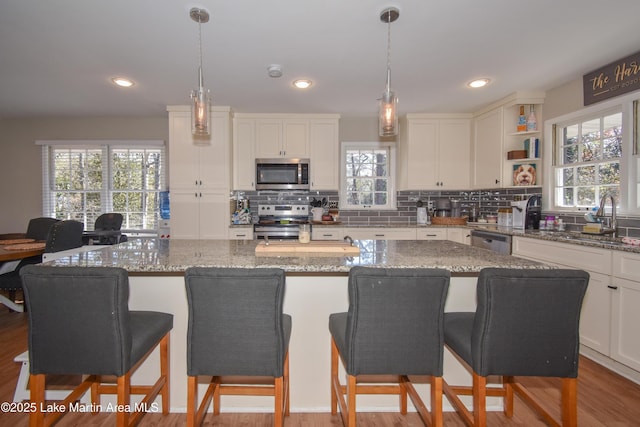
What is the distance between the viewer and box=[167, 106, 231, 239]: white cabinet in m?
3.79

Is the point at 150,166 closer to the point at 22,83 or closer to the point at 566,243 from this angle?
the point at 22,83

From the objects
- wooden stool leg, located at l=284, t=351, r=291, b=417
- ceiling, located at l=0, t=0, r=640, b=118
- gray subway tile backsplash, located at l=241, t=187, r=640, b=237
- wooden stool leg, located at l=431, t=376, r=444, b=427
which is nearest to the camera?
wooden stool leg, located at l=431, t=376, r=444, b=427

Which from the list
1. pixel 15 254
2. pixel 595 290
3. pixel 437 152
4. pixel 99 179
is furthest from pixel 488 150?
pixel 99 179

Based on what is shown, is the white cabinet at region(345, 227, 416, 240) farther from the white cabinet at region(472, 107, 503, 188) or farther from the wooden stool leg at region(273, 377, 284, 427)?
the wooden stool leg at region(273, 377, 284, 427)

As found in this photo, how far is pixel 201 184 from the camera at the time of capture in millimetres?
3820

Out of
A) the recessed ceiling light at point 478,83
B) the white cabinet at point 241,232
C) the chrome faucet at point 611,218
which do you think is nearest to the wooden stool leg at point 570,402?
the chrome faucet at point 611,218

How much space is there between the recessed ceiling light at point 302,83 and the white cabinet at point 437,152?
1643 millimetres

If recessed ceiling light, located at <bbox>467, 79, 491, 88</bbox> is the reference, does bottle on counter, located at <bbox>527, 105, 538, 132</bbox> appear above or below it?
below

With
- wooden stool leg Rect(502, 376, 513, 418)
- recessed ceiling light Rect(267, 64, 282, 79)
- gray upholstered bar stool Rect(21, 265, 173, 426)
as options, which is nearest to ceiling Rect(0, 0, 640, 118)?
recessed ceiling light Rect(267, 64, 282, 79)

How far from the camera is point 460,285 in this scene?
1.66m

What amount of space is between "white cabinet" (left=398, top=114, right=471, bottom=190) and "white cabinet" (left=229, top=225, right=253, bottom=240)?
2198 mm

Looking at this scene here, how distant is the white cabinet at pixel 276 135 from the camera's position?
3.99 metres

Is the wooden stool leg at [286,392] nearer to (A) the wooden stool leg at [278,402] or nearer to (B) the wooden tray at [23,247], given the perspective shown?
(A) the wooden stool leg at [278,402]

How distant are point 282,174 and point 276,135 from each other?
1.73 feet
